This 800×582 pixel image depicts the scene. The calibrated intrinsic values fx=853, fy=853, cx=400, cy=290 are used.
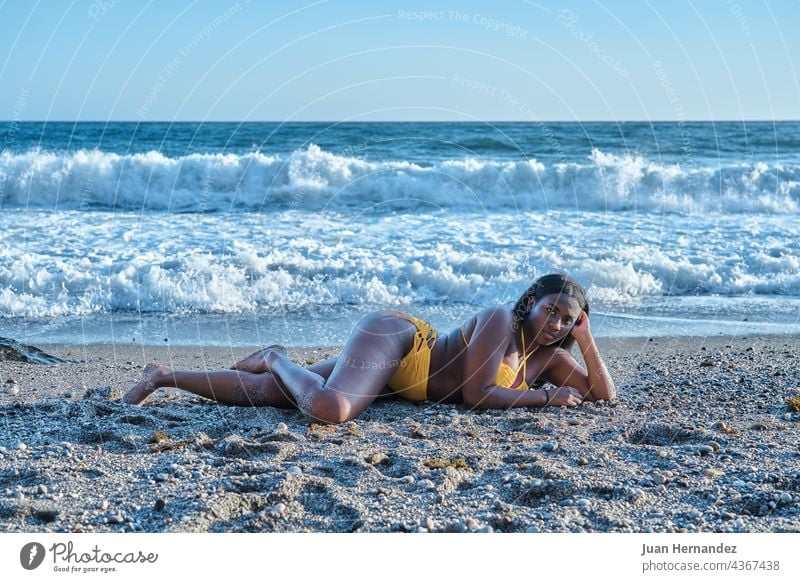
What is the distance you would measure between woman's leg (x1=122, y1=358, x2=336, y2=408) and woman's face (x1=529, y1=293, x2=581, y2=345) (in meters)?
1.59

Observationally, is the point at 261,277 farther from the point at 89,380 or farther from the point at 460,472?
the point at 460,472

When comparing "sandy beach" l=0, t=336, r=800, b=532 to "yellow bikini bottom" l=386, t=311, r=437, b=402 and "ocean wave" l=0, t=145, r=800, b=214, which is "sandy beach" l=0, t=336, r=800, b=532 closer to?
"yellow bikini bottom" l=386, t=311, r=437, b=402

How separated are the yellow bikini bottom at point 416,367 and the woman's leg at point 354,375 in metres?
0.09

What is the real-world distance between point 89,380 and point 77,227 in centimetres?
881

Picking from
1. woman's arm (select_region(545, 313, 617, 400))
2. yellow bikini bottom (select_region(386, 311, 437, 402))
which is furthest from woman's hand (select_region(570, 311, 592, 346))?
yellow bikini bottom (select_region(386, 311, 437, 402))

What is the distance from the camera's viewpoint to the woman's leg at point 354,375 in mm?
5840

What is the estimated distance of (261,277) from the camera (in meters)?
11.7

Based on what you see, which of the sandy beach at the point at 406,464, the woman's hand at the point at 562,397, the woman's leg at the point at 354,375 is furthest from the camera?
the woman's hand at the point at 562,397

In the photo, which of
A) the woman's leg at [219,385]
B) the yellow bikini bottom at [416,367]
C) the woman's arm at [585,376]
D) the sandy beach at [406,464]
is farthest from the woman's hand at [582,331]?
the woman's leg at [219,385]

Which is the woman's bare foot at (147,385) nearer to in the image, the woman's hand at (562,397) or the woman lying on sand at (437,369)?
the woman lying on sand at (437,369)
